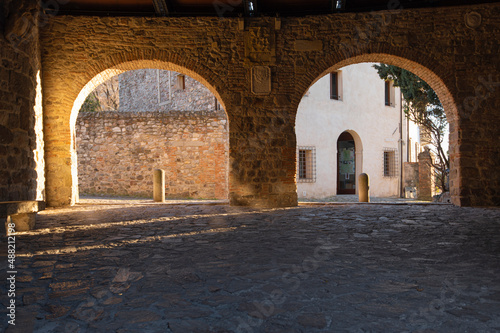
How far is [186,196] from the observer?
41.5ft

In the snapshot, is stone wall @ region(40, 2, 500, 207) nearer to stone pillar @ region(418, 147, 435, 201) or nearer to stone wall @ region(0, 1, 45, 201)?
stone wall @ region(0, 1, 45, 201)

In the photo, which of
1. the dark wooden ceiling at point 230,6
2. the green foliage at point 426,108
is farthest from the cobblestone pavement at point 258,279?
the green foliage at point 426,108

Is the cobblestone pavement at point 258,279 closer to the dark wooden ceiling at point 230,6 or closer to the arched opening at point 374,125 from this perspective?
the dark wooden ceiling at point 230,6

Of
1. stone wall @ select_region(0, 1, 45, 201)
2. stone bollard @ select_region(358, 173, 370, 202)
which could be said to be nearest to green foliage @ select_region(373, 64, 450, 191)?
stone bollard @ select_region(358, 173, 370, 202)

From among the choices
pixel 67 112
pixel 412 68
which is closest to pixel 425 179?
pixel 412 68

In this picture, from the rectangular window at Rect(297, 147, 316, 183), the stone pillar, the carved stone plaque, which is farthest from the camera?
the rectangular window at Rect(297, 147, 316, 183)

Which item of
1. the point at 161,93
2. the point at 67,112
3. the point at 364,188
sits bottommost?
the point at 364,188

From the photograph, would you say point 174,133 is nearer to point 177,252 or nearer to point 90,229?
point 90,229

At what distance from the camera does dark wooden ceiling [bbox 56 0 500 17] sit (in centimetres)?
714

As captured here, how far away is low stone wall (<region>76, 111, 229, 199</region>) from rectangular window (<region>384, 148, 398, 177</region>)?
870cm

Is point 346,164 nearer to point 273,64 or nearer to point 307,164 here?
point 307,164

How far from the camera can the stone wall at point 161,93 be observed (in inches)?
695

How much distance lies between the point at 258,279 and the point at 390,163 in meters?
16.3

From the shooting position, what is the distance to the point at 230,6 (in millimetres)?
7301
